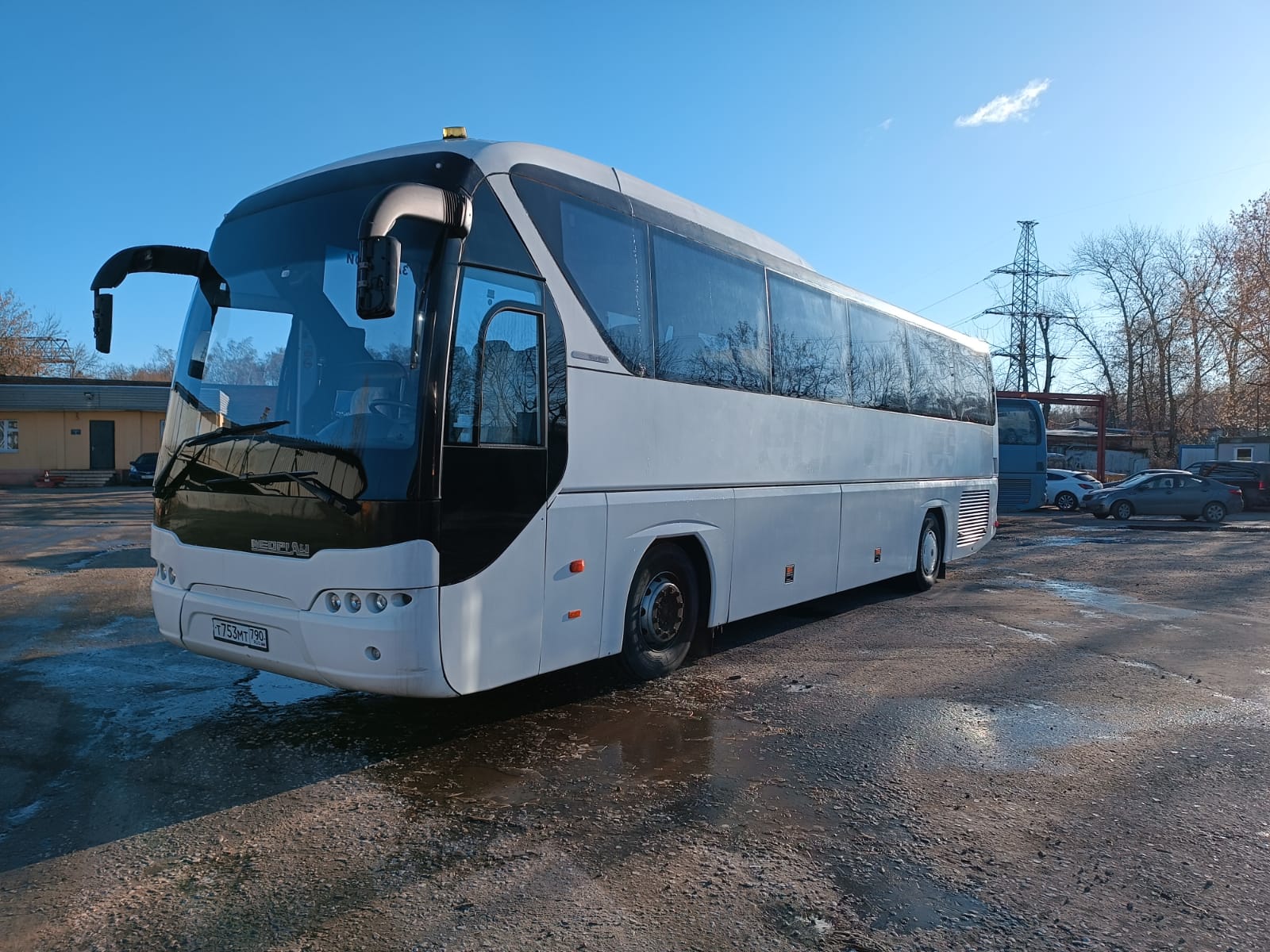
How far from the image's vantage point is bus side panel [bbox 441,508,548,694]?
4574 mm

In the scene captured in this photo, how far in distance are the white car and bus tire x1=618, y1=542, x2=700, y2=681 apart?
2689cm

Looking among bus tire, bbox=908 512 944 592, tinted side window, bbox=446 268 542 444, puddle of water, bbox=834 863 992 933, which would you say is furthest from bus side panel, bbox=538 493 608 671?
bus tire, bbox=908 512 944 592

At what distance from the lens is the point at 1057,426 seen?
77625 mm

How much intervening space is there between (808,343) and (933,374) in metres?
3.80

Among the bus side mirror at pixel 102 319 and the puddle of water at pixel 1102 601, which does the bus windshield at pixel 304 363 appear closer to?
the bus side mirror at pixel 102 319

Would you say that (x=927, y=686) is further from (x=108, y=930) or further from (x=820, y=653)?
(x=108, y=930)

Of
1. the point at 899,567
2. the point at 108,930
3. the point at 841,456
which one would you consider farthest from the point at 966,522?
the point at 108,930

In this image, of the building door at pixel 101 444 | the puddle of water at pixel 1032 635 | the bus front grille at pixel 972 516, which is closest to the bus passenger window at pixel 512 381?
the puddle of water at pixel 1032 635

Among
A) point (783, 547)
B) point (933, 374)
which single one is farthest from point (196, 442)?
point (933, 374)

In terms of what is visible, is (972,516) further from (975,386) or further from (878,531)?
(878,531)

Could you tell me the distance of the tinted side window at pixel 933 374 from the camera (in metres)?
10.9

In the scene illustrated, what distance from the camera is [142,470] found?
35500 mm

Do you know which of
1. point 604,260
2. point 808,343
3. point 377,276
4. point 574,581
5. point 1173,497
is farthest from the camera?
point 1173,497

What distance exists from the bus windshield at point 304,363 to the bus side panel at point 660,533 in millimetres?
1749
